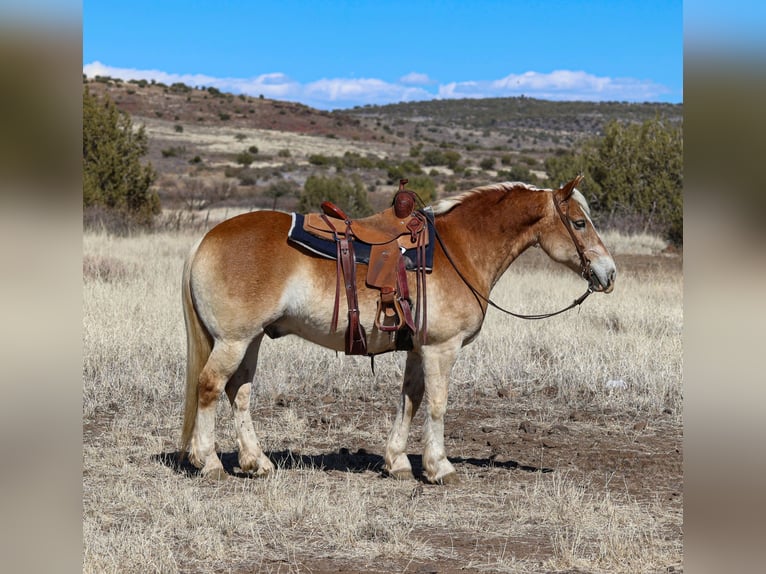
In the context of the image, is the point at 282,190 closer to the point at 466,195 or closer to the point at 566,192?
the point at 466,195

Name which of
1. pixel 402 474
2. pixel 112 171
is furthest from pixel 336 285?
pixel 112 171

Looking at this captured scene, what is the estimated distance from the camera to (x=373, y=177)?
1975 inches

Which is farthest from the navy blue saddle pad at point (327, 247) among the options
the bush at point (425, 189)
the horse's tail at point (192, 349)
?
the bush at point (425, 189)

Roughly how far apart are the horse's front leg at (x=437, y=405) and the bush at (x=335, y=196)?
2100 cm

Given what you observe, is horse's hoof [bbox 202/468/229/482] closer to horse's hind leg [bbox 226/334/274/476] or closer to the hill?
horse's hind leg [bbox 226/334/274/476]

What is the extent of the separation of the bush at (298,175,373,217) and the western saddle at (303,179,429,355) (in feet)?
68.5

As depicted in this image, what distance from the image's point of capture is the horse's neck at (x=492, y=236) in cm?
640

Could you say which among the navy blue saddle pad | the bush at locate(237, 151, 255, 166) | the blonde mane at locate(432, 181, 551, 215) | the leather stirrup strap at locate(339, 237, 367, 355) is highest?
the bush at locate(237, 151, 255, 166)

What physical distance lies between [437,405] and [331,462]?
120 cm

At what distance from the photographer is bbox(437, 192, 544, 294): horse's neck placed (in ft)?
21.0

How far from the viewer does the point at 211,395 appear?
607cm

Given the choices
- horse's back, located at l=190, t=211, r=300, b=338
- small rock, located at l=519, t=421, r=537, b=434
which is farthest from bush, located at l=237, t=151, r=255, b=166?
horse's back, located at l=190, t=211, r=300, b=338
